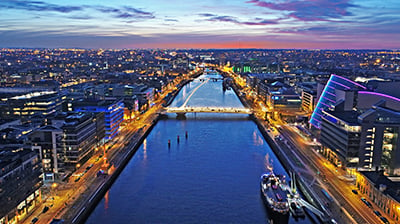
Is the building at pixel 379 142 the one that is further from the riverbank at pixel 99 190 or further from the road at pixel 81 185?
the road at pixel 81 185

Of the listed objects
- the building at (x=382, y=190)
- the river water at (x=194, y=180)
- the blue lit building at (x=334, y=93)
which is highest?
the blue lit building at (x=334, y=93)

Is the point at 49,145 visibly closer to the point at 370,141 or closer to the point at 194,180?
the point at 194,180

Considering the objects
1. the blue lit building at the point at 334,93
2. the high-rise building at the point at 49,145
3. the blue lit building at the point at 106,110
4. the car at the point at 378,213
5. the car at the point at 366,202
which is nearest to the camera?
the car at the point at 378,213

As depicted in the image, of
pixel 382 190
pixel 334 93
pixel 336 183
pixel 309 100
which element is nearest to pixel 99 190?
pixel 336 183

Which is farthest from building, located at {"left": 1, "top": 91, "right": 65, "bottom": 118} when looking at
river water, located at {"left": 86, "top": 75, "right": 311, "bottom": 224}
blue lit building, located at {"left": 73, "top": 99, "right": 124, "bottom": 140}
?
river water, located at {"left": 86, "top": 75, "right": 311, "bottom": 224}

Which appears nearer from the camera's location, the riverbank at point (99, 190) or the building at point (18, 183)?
the building at point (18, 183)

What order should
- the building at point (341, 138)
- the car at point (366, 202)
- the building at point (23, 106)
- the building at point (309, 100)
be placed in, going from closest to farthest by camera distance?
the car at point (366, 202), the building at point (341, 138), the building at point (23, 106), the building at point (309, 100)

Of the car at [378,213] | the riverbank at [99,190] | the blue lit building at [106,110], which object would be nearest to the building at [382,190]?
the car at [378,213]
